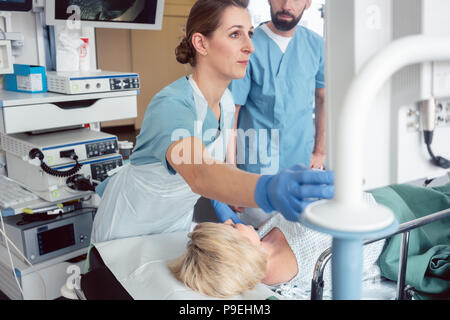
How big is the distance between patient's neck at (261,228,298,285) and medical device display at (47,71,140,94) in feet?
3.20

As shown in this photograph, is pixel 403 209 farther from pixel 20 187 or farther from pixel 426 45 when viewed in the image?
pixel 20 187

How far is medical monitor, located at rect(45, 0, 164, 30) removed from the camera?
2.01 metres

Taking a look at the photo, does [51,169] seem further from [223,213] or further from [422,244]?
[422,244]

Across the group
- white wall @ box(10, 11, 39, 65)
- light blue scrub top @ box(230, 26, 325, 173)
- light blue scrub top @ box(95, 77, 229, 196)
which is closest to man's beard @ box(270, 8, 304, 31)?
light blue scrub top @ box(230, 26, 325, 173)

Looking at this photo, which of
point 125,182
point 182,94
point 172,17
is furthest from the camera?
point 172,17

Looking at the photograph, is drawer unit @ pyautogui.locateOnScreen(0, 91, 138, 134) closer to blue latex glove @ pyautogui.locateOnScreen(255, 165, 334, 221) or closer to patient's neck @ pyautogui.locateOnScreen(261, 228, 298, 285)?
patient's neck @ pyautogui.locateOnScreen(261, 228, 298, 285)

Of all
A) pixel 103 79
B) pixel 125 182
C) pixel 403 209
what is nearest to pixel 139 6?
pixel 103 79


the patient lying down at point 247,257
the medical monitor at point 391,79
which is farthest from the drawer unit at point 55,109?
the medical monitor at point 391,79

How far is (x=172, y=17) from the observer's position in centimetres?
601

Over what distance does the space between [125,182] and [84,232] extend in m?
0.66

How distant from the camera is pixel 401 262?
1.37 meters

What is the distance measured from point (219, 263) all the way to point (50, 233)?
98cm

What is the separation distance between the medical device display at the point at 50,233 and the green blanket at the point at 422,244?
4.23ft

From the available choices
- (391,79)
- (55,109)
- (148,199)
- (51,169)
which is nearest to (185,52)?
(148,199)
